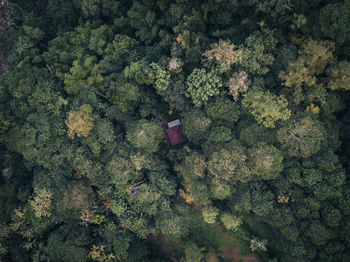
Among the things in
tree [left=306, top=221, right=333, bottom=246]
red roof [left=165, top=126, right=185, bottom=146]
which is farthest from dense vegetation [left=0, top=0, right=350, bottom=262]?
red roof [left=165, top=126, right=185, bottom=146]

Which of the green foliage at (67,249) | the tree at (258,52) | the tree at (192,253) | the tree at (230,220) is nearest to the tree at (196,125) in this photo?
the tree at (258,52)

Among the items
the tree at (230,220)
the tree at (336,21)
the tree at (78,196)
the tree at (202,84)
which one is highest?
the tree at (336,21)

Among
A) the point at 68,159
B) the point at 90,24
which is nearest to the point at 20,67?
the point at 90,24

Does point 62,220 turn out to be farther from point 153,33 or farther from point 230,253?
point 153,33

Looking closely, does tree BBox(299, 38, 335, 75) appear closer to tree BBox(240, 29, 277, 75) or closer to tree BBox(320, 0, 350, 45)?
tree BBox(320, 0, 350, 45)

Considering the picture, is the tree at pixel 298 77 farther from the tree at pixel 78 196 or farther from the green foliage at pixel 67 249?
the green foliage at pixel 67 249

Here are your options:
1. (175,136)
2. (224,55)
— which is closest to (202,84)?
(224,55)
